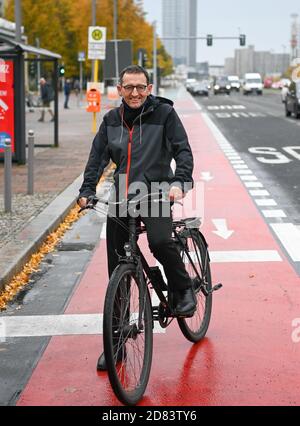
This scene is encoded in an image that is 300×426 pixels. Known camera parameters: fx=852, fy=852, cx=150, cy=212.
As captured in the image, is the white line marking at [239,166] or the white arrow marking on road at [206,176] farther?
the white line marking at [239,166]

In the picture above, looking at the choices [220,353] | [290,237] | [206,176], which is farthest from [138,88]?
[206,176]

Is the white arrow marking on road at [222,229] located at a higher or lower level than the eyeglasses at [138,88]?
lower

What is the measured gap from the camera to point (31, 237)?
896cm

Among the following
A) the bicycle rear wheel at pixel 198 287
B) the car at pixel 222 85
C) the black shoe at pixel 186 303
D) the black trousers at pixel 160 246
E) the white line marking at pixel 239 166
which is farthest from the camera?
the car at pixel 222 85

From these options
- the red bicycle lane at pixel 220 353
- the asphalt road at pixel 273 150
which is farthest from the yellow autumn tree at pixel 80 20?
the red bicycle lane at pixel 220 353

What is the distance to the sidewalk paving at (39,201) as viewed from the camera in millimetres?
8234

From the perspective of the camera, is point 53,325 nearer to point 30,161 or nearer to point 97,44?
point 30,161

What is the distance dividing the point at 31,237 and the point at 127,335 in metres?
4.55

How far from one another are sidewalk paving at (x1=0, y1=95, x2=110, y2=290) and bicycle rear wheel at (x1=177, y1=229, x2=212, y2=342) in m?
2.04

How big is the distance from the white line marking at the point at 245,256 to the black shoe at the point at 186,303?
3.14 meters

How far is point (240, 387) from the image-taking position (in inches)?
186

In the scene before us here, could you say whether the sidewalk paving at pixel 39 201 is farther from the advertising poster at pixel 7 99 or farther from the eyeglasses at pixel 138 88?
the eyeglasses at pixel 138 88

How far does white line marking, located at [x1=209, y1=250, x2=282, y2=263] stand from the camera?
326 inches

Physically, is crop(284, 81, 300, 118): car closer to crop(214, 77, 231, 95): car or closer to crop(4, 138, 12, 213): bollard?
crop(4, 138, 12, 213): bollard
